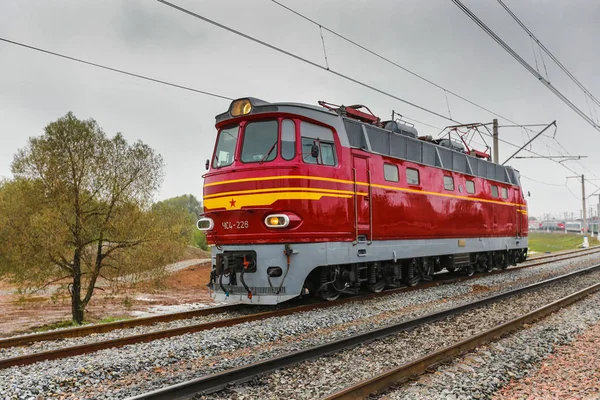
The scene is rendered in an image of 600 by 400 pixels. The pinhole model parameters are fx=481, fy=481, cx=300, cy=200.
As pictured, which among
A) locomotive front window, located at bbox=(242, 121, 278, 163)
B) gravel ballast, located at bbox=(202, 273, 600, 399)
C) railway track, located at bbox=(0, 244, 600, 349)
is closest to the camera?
gravel ballast, located at bbox=(202, 273, 600, 399)

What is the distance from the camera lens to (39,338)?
24.5ft

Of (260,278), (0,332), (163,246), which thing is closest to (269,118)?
(260,278)

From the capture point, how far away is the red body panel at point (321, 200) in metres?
9.55

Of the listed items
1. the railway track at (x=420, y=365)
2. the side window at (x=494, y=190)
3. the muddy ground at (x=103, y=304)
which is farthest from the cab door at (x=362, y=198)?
the muddy ground at (x=103, y=304)

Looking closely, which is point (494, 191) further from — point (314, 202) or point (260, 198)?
point (260, 198)

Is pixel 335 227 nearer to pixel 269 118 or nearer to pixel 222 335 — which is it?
pixel 269 118

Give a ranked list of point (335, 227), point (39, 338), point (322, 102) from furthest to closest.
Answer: point (322, 102), point (335, 227), point (39, 338)

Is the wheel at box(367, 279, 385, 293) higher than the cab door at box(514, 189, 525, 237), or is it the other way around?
the cab door at box(514, 189, 525, 237)

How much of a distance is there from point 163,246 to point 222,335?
1776 cm

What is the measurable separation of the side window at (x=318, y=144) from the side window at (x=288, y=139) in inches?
7.6

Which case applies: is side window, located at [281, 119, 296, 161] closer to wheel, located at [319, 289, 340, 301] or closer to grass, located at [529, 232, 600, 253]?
wheel, located at [319, 289, 340, 301]

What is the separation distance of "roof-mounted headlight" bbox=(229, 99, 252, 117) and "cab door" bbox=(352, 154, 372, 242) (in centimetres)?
259

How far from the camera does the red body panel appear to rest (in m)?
9.55

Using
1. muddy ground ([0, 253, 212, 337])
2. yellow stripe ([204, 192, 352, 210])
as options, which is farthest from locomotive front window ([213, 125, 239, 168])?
muddy ground ([0, 253, 212, 337])
